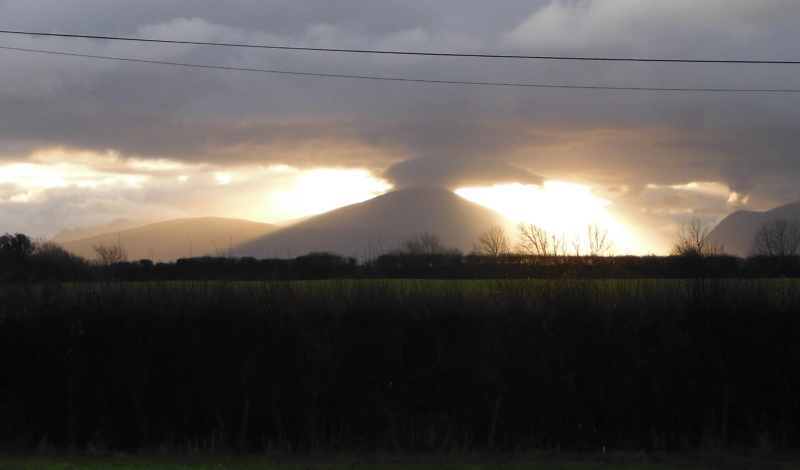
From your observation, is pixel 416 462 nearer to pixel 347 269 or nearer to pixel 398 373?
pixel 398 373

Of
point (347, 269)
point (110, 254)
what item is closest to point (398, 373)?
point (347, 269)

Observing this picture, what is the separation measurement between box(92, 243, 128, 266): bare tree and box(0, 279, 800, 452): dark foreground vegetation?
10.3 ft

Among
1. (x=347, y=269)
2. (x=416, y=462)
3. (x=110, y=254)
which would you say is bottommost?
(x=416, y=462)

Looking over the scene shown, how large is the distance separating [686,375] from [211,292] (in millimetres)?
12532

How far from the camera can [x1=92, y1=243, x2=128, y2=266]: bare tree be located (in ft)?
65.9

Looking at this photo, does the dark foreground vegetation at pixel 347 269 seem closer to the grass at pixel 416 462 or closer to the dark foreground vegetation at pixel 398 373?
the dark foreground vegetation at pixel 398 373

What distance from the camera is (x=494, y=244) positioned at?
3378 cm

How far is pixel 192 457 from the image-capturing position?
47.6 feet

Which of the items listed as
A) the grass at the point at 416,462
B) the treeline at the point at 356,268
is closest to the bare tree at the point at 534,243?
the treeline at the point at 356,268

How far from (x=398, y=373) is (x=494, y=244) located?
1808 centimetres

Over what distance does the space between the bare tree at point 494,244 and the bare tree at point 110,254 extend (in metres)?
16.7

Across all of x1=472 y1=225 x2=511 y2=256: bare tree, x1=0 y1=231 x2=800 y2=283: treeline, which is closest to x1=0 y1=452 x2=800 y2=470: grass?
x1=0 y1=231 x2=800 y2=283: treeline

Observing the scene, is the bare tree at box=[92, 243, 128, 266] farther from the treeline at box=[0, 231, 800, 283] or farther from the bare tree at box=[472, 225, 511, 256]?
the bare tree at box=[472, 225, 511, 256]

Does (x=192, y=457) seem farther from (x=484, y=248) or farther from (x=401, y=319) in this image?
(x=484, y=248)
